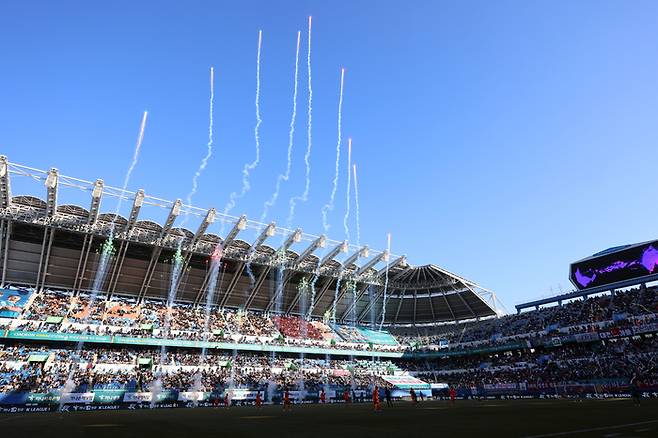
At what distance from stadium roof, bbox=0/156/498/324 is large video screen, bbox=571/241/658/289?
16358 millimetres

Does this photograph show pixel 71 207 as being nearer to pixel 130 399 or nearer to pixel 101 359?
pixel 101 359

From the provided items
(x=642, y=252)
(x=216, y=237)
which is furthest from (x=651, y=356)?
(x=216, y=237)

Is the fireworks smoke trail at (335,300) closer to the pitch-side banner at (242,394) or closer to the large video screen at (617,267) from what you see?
the pitch-side banner at (242,394)

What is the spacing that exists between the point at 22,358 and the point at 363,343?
4703cm

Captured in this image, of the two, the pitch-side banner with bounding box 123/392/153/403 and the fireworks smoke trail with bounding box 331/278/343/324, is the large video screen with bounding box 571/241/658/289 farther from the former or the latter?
the pitch-side banner with bounding box 123/392/153/403

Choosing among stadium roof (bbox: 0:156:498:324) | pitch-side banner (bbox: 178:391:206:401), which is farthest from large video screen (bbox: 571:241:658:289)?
pitch-side banner (bbox: 178:391:206:401)

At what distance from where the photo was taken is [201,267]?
59250mm

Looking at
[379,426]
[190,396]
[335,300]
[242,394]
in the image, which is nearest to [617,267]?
[335,300]

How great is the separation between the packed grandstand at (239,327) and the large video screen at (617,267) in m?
0.71

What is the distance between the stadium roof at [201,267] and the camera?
4600 cm

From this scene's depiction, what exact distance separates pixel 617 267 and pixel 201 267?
59.2 meters

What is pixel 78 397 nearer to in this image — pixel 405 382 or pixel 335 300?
pixel 335 300

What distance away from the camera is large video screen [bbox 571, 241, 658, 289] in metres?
56.6

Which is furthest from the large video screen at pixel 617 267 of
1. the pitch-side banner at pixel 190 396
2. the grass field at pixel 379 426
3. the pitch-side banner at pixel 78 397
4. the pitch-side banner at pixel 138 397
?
the pitch-side banner at pixel 78 397
